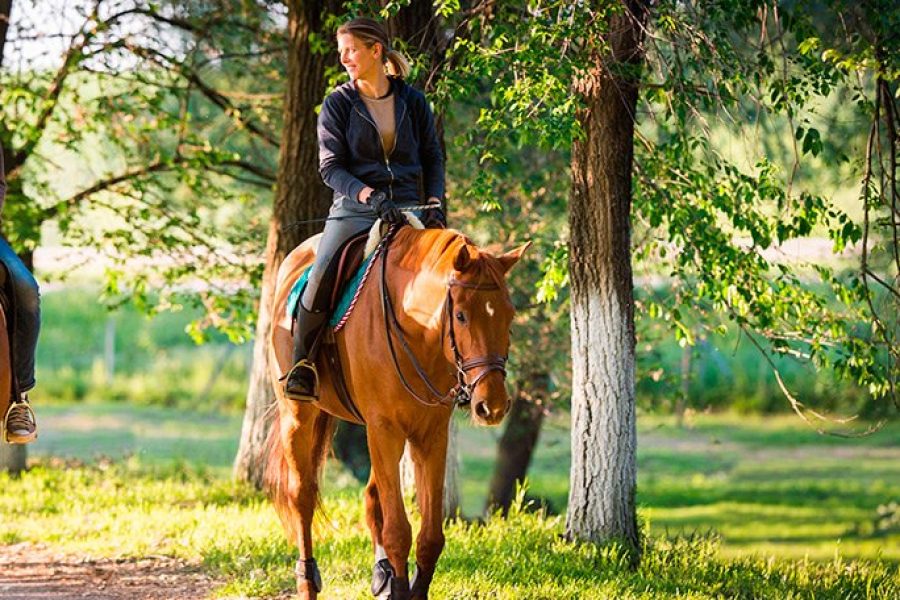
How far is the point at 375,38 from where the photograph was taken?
23.3 feet

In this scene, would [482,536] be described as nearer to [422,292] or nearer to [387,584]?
[387,584]

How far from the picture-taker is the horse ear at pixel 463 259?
5.98 metres

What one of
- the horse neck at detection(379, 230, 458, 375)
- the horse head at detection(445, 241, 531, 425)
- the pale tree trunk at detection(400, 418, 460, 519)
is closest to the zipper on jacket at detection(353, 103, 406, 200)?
the horse neck at detection(379, 230, 458, 375)

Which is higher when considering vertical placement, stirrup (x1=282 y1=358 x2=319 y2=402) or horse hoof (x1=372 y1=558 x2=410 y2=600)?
stirrup (x1=282 y1=358 x2=319 y2=402)

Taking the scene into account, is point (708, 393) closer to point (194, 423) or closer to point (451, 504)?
point (194, 423)

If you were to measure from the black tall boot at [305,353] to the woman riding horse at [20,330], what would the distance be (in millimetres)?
1571

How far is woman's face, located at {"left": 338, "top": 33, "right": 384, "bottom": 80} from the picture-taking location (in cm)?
706

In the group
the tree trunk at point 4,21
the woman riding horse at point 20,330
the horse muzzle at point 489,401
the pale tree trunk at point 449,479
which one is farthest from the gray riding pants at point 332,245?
the tree trunk at point 4,21

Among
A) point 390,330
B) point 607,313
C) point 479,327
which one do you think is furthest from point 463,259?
point 607,313

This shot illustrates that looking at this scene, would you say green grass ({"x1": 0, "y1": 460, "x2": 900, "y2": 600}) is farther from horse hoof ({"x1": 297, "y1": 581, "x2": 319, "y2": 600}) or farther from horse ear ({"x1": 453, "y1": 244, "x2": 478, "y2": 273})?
horse ear ({"x1": 453, "y1": 244, "x2": 478, "y2": 273})

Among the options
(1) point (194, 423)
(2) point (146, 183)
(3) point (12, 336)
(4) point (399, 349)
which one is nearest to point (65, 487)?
(2) point (146, 183)

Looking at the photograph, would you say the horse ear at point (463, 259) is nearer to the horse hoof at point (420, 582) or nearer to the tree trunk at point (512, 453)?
the horse hoof at point (420, 582)

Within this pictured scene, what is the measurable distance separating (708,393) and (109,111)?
64.7 ft

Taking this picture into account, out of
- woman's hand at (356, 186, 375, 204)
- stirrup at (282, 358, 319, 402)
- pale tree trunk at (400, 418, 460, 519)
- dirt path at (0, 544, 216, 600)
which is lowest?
dirt path at (0, 544, 216, 600)
